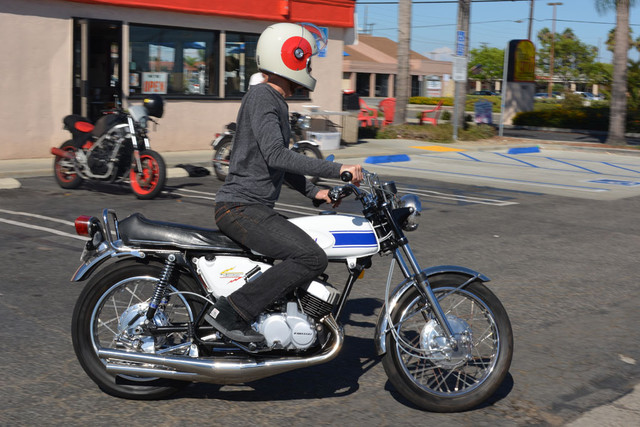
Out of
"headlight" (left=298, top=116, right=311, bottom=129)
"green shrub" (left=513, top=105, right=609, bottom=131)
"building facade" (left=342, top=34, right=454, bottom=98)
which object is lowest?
"headlight" (left=298, top=116, right=311, bottom=129)

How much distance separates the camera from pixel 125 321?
420cm

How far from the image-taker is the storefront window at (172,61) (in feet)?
58.5

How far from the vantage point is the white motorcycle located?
4.09 m

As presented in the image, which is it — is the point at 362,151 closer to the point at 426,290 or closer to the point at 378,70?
the point at 426,290

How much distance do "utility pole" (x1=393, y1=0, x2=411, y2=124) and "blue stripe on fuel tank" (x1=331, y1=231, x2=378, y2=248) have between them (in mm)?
21372

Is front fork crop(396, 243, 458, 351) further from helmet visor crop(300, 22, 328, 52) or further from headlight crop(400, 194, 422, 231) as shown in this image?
helmet visor crop(300, 22, 328, 52)

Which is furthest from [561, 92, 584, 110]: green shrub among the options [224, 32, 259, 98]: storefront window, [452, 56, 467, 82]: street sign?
[224, 32, 259, 98]: storefront window

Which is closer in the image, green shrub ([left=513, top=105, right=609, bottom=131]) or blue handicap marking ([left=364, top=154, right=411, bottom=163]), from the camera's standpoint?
blue handicap marking ([left=364, top=154, right=411, bottom=163])

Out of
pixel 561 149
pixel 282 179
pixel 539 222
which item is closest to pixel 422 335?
pixel 282 179

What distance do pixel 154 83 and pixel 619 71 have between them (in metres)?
15.0

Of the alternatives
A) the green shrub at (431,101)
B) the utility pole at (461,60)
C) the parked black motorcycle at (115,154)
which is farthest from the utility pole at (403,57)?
the green shrub at (431,101)

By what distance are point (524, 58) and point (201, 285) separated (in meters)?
34.8

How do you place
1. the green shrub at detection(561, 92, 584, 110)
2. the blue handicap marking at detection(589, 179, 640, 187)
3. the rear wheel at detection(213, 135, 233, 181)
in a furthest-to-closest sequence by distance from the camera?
1. the green shrub at detection(561, 92, 584, 110)
2. the blue handicap marking at detection(589, 179, 640, 187)
3. the rear wheel at detection(213, 135, 233, 181)

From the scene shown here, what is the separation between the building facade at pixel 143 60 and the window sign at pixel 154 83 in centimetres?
2
